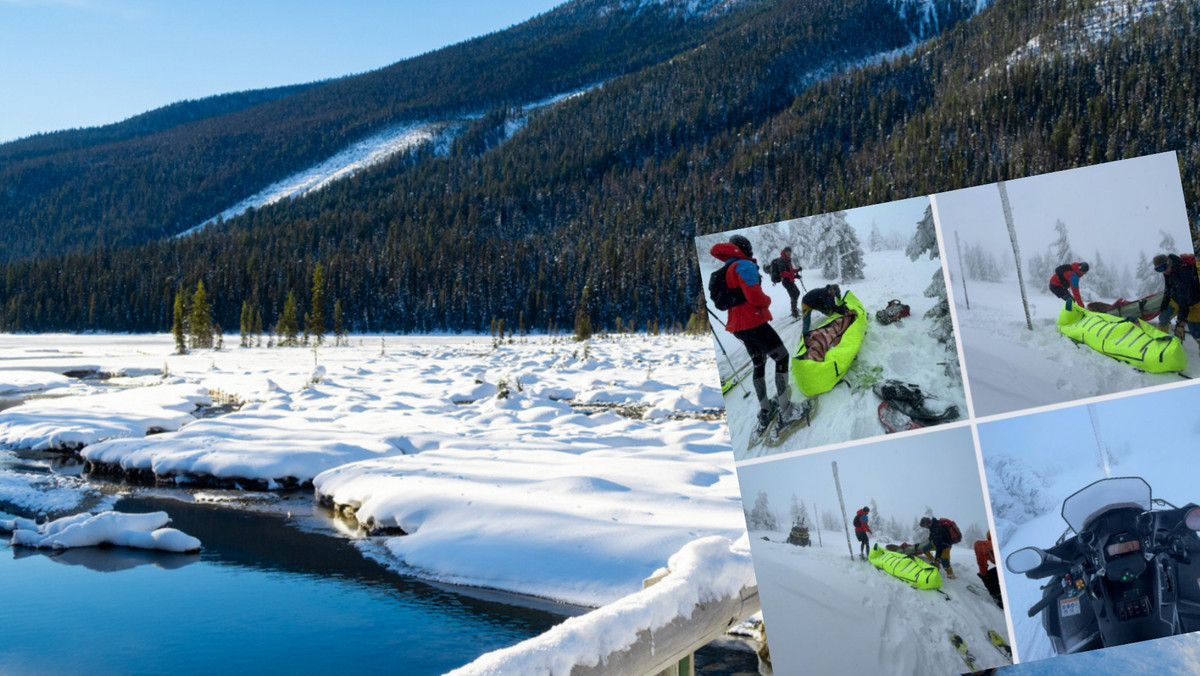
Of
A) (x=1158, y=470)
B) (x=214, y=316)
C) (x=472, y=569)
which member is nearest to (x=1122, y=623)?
(x=1158, y=470)

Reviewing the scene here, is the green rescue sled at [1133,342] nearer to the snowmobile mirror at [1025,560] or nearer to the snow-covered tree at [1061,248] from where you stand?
the snow-covered tree at [1061,248]

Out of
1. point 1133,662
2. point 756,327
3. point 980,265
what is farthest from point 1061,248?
point 1133,662

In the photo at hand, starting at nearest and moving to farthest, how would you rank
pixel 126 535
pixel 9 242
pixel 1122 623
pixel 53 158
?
1. pixel 1122 623
2. pixel 126 535
3. pixel 9 242
4. pixel 53 158

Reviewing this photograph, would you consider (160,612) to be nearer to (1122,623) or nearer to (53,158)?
(1122,623)

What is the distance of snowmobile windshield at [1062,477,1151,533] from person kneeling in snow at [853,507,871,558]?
2.52ft

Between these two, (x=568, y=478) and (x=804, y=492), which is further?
(x=568, y=478)

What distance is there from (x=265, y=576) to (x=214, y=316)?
76461 mm

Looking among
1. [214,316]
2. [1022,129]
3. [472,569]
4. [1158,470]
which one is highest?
[1022,129]

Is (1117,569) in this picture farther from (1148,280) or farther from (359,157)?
→ (359,157)

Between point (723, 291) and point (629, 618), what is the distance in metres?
1.32

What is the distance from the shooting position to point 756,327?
3.03 meters

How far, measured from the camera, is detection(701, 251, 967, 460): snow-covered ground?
9.70 ft

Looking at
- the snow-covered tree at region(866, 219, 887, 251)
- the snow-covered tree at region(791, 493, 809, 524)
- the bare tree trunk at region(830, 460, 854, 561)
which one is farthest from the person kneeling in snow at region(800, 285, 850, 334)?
the snow-covered tree at region(791, 493, 809, 524)

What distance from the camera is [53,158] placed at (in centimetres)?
19450
